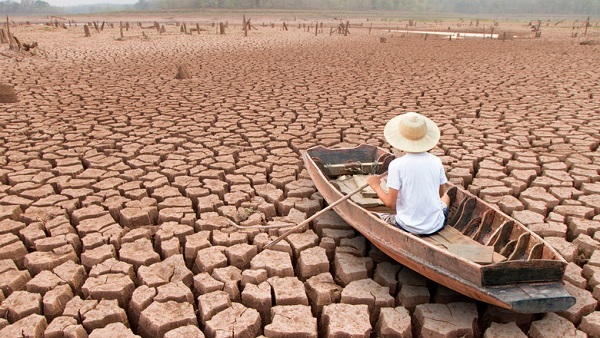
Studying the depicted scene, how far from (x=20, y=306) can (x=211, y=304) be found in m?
1.10

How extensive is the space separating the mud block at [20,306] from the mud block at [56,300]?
0.15 feet

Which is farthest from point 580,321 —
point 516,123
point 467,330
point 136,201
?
point 516,123

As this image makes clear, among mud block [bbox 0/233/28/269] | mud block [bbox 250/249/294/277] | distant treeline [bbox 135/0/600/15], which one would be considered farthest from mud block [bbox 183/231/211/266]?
distant treeline [bbox 135/0/600/15]

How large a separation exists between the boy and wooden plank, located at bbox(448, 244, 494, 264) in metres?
0.31

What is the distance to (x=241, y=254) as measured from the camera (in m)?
3.21

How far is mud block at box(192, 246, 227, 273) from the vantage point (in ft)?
10.2

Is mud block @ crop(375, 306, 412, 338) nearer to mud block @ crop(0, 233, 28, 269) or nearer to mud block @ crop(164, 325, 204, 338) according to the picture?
mud block @ crop(164, 325, 204, 338)

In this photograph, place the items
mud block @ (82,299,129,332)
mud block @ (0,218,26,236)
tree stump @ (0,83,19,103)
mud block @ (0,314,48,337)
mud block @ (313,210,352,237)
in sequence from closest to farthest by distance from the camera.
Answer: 1. mud block @ (0,314,48,337)
2. mud block @ (82,299,129,332)
3. mud block @ (0,218,26,236)
4. mud block @ (313,210,352,237)
5. tree stump @ (0,83,19,103)

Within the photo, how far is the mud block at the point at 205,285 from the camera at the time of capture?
288cm

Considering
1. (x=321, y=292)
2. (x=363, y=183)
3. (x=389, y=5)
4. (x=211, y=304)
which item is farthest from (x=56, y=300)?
(x=389, y=5)

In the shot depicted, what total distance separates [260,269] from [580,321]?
6.44ft

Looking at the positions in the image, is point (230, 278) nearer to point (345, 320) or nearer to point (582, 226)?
point (345, 320)

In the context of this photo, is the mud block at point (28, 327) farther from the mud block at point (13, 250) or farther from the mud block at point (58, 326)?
the mud block at point (13, 250)

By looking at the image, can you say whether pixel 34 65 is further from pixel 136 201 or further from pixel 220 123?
pixel 136 201
